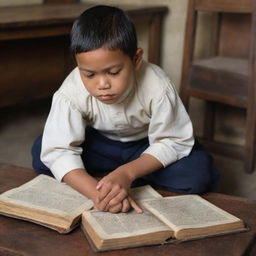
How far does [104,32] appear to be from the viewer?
1.16 m

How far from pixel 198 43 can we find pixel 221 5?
1.13 ft

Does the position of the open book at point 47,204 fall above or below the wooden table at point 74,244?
above

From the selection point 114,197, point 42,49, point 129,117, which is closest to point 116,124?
point 129,117

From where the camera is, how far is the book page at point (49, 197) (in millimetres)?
1031

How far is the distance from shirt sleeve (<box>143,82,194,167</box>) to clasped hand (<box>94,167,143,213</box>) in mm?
218

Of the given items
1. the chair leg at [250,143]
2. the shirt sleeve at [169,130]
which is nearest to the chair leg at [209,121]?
the chair leg at [250,143]

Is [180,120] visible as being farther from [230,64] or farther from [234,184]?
[230,64]

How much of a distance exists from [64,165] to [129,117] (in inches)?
9.2

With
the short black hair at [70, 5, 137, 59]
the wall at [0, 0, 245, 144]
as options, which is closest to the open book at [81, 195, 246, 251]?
the short black hair at [70, 5, 137, 59]

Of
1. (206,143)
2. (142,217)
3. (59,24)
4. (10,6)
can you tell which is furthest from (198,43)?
(142,217)

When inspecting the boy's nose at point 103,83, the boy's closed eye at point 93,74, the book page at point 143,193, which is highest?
the boy's closed eye at point 93,74

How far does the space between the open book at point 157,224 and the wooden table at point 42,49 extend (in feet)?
4.43

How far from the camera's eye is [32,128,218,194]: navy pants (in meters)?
1.30

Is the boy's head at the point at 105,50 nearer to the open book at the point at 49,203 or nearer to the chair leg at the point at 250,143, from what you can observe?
the open book at the point at 49,203
